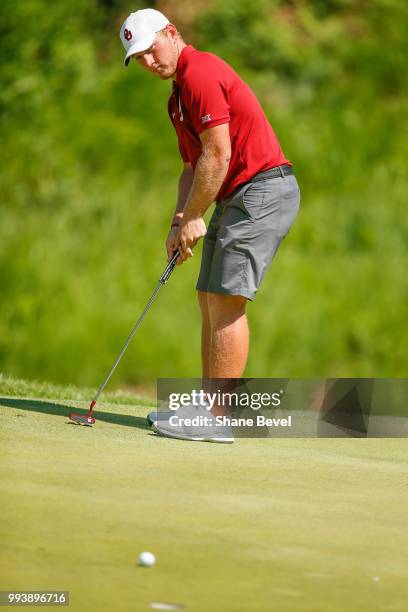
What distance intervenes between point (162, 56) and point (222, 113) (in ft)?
1.18

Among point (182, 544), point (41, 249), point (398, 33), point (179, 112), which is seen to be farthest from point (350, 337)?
point (182, 544)

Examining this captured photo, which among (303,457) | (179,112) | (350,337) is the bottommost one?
(303,457)

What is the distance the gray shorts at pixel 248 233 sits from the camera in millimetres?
4945

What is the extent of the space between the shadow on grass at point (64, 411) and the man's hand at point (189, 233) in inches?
28.3

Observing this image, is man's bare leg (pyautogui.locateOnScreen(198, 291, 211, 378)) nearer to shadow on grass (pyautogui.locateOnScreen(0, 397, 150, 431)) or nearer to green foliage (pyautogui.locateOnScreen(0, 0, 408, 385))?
shadow on grass (pyautogui.locateOnScreen(0, 397, 150, 431))

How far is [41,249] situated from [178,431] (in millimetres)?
8923

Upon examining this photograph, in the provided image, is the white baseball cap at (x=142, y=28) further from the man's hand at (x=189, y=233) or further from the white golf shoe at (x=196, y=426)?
the white golf shoe at (x=196, y=426)

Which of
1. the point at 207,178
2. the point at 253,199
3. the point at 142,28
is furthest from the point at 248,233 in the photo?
the point at 142,28

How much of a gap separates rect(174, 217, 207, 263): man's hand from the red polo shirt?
0.55ft

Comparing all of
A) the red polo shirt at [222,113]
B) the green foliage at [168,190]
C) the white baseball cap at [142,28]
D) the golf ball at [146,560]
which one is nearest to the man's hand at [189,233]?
the red polo shirt at [222,113]

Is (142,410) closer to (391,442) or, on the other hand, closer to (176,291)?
(391,442)

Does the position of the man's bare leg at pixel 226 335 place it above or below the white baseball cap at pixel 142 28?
below

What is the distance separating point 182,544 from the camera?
3.16 m

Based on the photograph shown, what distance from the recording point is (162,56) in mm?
4949
